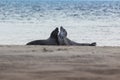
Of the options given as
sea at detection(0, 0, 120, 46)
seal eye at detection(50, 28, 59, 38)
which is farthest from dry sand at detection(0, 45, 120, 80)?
sea at detection(0, 0, 120, 46)

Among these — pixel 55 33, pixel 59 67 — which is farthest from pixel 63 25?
pixel 59 67

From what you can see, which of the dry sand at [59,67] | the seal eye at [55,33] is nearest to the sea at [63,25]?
the seal eye at [55,33]

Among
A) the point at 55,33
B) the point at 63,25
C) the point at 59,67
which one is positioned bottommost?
the point at 63,25

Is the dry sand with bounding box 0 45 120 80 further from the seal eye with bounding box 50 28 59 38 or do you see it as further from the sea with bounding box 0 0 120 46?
the sea with bounding box 0 0 120 46

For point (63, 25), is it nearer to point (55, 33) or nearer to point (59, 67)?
point (55, 33)

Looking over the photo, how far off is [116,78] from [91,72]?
1.42ft

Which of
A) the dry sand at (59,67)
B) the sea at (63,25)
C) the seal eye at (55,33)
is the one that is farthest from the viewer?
the sea at (63,25)

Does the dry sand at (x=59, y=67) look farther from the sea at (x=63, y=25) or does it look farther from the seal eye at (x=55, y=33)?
the sea at (x=63, y=25)

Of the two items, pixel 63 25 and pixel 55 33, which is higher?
pixel 55 33

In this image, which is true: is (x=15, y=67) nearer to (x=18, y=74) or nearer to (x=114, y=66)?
(x=18, y=74)

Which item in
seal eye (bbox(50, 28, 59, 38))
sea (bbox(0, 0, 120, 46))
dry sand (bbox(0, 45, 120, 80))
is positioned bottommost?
sea (bbox(0, 0, 120, 46))

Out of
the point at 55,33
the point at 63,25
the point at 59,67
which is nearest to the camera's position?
the point at 59,67

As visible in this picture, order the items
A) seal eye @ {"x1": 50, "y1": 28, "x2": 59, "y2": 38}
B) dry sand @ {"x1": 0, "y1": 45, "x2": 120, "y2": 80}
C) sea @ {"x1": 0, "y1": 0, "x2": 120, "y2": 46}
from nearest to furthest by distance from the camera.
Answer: dry sand @ {"x1": 0, "y1": 45, "x2": 120, "y2": 80}
seal eye @ {"x1": 50, "y1": 28, "x2": 59, "y2": 38}
sea @ {"x1": 0, "y1": 0, "x2": 120, "y2": 46}

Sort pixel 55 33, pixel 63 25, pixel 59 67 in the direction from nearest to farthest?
pixel 59 67
pixel 55 33
pixel 63 25
